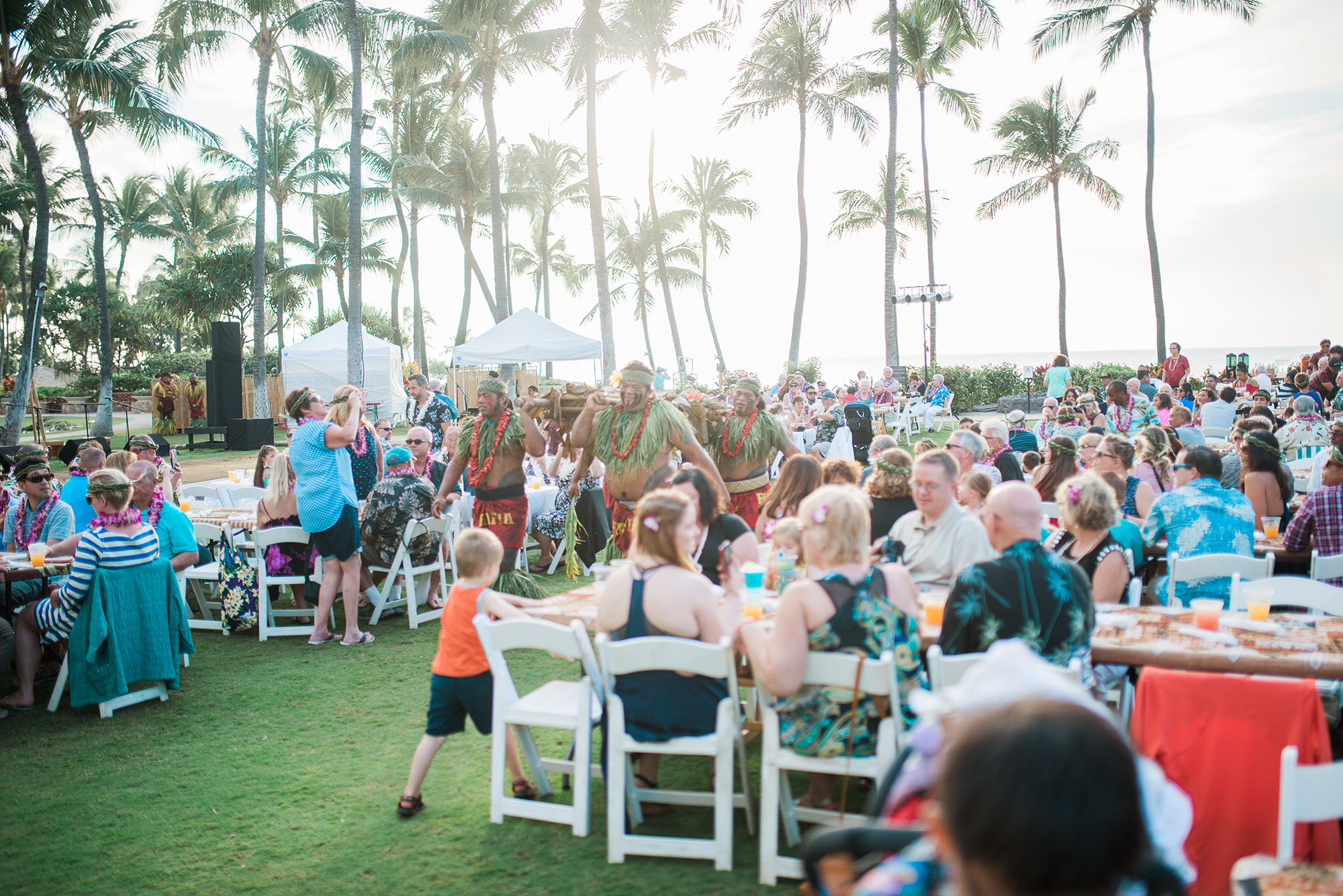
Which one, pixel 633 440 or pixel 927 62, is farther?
pixel 927 62

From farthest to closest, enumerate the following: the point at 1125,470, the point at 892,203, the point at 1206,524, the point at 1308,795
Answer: the point at 892,203, the point at 1125,470, the point at 1206,524, the point at 1308,795

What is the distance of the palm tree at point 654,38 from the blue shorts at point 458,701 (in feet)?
68.1

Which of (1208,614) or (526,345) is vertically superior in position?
(526,345)

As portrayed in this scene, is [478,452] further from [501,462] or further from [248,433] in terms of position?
[248,433]

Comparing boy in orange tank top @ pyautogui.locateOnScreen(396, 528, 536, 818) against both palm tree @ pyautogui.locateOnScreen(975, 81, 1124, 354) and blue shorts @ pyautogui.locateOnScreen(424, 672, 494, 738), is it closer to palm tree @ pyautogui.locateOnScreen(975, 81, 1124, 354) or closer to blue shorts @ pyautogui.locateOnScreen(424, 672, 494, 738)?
blue shorts @ pyautogui.locateOnScreen(424, 672, 494, 738)

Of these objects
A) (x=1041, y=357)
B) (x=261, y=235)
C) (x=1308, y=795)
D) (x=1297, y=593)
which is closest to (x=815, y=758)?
(x=1308, y=795)

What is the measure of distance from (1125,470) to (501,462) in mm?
4380

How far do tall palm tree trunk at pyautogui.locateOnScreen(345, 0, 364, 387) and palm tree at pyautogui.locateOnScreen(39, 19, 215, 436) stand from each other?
6.08 meters

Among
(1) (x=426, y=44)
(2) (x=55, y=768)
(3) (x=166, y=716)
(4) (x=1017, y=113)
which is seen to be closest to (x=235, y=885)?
(2) (x=55, y=768)

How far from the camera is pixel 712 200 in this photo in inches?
1438

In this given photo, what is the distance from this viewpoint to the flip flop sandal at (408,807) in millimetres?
3676

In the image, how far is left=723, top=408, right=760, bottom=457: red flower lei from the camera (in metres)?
6.52

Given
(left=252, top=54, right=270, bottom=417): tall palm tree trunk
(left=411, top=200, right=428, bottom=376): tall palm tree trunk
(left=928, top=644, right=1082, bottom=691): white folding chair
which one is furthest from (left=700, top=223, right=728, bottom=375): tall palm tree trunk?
(left=928, top=644, right=1082, bottom=691): white folding chair

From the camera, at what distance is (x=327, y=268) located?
36781mm
